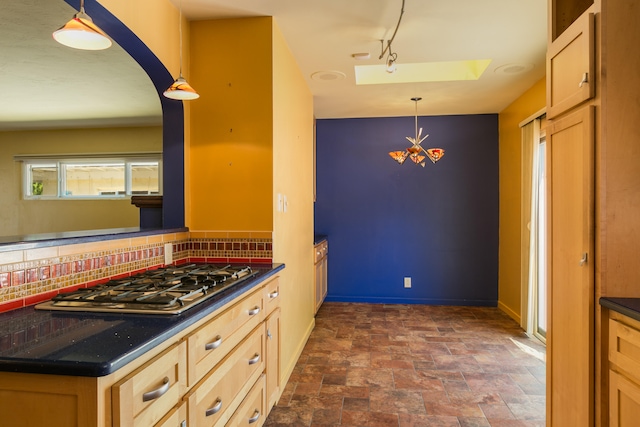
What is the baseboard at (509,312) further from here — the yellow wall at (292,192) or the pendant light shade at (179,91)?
the pendant light shade at (179,91)

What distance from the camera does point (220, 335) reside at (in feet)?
4.92

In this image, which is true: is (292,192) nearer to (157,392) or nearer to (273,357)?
(273,357)

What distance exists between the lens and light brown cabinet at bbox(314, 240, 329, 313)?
4.34m

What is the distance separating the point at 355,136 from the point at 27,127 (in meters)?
5.37

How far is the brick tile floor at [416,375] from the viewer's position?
2.36m

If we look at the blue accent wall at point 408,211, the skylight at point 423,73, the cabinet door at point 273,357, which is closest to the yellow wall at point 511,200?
the blue accent wall at point 408,211

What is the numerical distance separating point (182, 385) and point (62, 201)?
6.41 metres

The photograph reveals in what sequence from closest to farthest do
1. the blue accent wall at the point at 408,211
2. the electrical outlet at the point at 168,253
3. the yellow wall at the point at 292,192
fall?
the electrical outlet at the point at 168,253 → the yellow wall at the point at 292,192 → the blue accent wall at the point at 408,211

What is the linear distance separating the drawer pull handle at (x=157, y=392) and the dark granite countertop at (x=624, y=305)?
1.56 meters

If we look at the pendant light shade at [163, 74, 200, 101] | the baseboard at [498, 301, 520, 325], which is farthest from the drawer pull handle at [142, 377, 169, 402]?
the baseboard at [498, 301, 520, 325]

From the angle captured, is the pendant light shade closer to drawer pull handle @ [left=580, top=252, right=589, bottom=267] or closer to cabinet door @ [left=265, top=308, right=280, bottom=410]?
cabinet door @ [left=265, top=308, right=280, bottom=410]

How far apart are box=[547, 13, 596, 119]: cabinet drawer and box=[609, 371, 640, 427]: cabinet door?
1.12m

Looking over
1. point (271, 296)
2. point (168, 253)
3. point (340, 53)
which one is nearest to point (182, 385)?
point (271, 296)

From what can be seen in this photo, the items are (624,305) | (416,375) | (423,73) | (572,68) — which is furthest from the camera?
(423,73)
